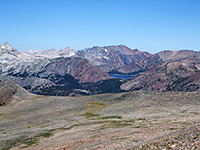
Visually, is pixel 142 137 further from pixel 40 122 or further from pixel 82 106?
pixel 82 106

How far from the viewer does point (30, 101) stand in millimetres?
139250

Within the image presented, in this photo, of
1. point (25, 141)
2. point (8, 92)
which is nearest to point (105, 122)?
point (25, 141)

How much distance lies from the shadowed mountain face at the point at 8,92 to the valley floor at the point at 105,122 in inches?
241

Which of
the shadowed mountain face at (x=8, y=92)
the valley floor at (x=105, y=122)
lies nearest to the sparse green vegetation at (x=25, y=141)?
the valley floor at (x=105, y=122)

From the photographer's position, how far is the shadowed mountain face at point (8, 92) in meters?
143

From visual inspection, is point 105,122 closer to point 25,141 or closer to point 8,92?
point 25,141

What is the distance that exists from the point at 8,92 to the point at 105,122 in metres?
107

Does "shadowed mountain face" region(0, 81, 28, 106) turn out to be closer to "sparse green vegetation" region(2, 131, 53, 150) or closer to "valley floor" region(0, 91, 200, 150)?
"valley floor" region(0, 91, 200, 150)

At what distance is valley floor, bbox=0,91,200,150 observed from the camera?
138 ft

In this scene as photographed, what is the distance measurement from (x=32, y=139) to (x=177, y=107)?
5359 centimetres

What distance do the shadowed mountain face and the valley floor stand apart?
6.12 m

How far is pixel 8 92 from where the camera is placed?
524 ft

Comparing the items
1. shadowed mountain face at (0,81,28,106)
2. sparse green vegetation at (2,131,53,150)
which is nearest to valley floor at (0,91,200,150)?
sparse green vegetation at (2,131,53,150)

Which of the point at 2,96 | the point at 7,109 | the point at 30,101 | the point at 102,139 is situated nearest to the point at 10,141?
the point at 102,139
